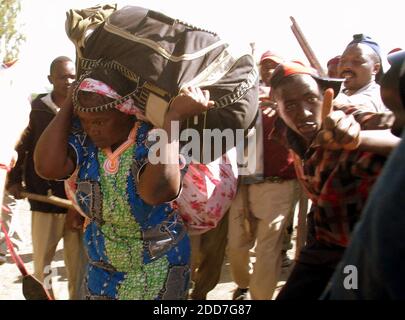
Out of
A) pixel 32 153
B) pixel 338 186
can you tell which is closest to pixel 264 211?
pixel 32 153

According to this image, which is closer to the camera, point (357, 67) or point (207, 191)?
point (207, 191)

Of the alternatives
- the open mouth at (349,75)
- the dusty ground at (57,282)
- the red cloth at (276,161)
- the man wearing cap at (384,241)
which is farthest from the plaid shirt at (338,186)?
the dusty ground at (57,282)

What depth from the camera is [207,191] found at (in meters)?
2.65

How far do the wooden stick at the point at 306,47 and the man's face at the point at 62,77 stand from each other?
1901 millimetres

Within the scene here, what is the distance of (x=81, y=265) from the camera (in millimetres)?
4840

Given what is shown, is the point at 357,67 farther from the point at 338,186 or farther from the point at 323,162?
the point at 338,186

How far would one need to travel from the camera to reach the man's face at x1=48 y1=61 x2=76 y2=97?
5.17 m

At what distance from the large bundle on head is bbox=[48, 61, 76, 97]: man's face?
2.57 metres

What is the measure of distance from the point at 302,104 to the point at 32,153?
8.87 feet

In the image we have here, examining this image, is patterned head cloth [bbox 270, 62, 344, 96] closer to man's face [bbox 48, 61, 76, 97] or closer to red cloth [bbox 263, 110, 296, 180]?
red cloth [bbox 263, 110, 296, 180]

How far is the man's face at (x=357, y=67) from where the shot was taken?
4.85m

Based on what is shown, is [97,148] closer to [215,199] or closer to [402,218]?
[215,199]

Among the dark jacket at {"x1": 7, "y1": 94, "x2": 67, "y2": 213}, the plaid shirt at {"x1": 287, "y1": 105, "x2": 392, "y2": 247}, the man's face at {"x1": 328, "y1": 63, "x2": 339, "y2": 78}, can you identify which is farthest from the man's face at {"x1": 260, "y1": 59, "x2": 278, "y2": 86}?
the plaid shirt at {"x1": 287, "y1": 105, "x2": 392, "y2": 247}

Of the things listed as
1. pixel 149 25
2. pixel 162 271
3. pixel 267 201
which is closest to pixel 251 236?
pixel 267 201
